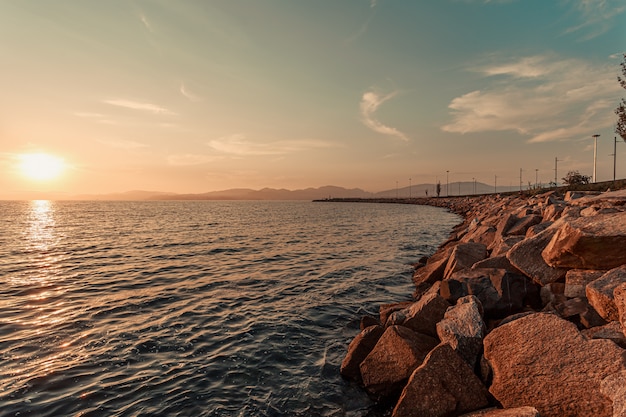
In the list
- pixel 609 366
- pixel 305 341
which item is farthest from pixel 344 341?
pixel 609 366

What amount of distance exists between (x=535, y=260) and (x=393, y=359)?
437cm

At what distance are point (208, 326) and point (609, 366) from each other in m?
8.83

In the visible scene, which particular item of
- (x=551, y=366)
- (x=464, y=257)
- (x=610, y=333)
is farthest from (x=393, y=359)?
(x=464, y=257)

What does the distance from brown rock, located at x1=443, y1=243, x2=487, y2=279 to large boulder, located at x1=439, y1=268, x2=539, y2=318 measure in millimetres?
2620

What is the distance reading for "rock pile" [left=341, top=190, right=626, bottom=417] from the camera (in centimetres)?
435

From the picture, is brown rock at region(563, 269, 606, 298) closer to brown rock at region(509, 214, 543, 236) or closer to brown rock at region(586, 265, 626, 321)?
brown rock at region(586, 265, 626, 321)

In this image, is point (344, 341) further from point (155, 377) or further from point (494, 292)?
point (155, 377)

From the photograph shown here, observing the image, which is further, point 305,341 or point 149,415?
point 305,341

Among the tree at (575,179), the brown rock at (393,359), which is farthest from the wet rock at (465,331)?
the tree at (575,179)

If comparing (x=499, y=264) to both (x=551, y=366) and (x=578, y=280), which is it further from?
(x=551, y=366)

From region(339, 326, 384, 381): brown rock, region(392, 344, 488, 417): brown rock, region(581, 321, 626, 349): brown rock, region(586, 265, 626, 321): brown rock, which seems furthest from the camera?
region(339, 326, 384, 381): brown rock

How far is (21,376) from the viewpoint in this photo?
6.89 meters

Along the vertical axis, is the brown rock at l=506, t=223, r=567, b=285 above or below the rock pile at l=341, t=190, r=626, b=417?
above

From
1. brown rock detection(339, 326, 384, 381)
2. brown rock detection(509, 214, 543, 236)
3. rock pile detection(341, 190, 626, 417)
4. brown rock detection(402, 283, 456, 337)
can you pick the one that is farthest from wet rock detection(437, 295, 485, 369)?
brown rock detection(509, 214, 543, 236)
